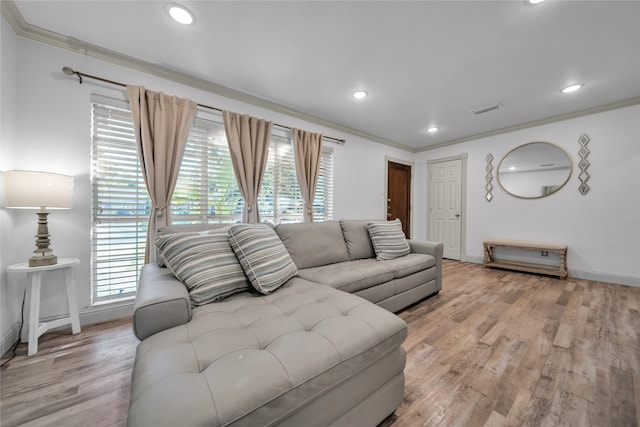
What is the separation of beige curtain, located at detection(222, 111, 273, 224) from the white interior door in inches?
148

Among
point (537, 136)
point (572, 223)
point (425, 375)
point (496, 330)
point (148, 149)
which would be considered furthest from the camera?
point (537, 136)

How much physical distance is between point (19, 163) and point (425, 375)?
3.30 m

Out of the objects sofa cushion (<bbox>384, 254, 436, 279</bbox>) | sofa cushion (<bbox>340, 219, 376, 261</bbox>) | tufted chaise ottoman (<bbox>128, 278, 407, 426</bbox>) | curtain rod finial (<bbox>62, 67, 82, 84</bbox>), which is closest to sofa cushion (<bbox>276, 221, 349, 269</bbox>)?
sofa cushion (<bbox>340, 219, 376, 261</bbox>)

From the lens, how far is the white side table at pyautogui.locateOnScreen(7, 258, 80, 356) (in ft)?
5.25

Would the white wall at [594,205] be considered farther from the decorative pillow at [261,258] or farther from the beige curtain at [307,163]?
the decorative pillow at [261,258]

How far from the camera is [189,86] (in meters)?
2.50

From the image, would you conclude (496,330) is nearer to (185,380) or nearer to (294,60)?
(185,380)

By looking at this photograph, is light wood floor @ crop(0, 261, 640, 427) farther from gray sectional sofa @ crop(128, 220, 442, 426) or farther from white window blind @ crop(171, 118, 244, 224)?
white window blind @ crop(171, 118, 244, 224)

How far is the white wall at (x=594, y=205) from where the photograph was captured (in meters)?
3.05

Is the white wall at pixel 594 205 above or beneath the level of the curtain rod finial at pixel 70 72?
beneath

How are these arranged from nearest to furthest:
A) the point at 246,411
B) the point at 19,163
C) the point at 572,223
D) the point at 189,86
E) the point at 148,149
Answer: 1. the point at 246,411
2. the point at 19,163
3. the point at 148,149
4. the point at 189,86
5. the point at 572,223

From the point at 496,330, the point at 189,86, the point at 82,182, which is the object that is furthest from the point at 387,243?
the point at 82,182

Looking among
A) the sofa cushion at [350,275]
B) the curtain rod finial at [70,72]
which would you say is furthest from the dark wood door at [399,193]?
the curtain rod finial at [70,72]

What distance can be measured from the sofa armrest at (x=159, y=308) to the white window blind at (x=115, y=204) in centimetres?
122
